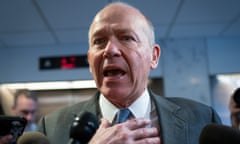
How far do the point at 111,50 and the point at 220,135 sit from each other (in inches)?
16.6

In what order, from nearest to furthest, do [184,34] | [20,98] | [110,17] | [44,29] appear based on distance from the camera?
[110,17] < [20,98] < [44,29] < [184,34]

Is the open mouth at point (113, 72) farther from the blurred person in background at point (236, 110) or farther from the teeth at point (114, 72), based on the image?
the blurred person in background at point (236, 110)

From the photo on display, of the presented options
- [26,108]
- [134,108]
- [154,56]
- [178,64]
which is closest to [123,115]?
[134,108]

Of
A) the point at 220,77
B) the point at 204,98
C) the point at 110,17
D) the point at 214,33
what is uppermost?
the point at 214,33

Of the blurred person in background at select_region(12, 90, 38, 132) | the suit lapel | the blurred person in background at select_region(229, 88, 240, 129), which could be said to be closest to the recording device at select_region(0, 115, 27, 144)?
the suit lapel

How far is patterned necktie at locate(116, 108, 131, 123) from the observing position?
0.91 metres

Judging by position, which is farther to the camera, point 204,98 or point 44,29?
point 204,98

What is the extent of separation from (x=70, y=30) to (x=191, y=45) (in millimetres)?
1236

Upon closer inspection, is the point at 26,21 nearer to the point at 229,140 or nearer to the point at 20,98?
the point at 20,98

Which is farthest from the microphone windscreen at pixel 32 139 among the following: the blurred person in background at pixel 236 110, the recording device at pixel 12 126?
the blurred person in background at pixel 236 110

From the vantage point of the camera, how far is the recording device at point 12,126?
2.30ft

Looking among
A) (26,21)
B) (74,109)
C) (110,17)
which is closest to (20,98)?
(26,21)

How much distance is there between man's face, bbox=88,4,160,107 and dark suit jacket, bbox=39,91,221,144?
→ 0.35 feet

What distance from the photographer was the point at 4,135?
2.32 ft
